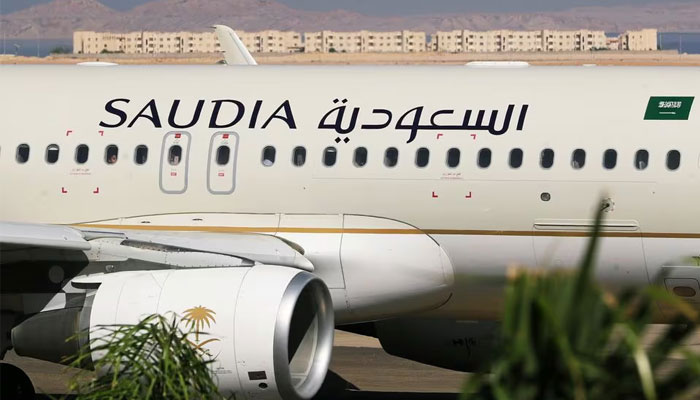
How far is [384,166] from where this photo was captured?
578 inches

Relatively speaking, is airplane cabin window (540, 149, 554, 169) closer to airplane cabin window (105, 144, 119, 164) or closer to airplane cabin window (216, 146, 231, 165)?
airplane cabin window (216, 146, 231, 165)

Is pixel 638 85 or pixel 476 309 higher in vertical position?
pixel 638 85

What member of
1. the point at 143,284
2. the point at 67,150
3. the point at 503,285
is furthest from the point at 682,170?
the point at 67,150

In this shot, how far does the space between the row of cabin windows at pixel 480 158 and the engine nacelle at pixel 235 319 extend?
2.12m

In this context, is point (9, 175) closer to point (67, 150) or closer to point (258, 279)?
point (67, 150)

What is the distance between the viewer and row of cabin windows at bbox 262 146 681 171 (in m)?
14.2

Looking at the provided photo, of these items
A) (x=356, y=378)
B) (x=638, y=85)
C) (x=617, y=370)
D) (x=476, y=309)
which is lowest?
(x=356, y=378)

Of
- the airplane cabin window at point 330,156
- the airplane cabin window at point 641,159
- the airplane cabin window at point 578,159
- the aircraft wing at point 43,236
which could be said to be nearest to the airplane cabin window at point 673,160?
the airplane cabin window at point 641,159

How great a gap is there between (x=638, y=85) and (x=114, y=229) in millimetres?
5694

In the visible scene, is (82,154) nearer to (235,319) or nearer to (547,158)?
(235,319)

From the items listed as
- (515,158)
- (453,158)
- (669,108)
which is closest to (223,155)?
(453,158)

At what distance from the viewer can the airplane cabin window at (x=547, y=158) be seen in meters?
14.4

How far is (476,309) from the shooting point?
1480 cm

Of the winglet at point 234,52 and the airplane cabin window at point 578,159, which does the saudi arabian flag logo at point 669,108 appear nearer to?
the airplane cabin window at point 578,159
